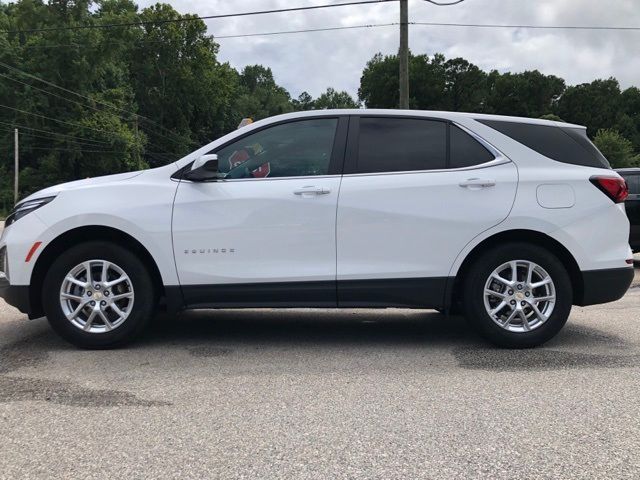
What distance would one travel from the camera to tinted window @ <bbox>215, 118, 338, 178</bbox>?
4.51 m

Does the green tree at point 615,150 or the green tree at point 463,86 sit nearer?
the green tree at point 615,150

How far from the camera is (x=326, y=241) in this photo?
438 cm

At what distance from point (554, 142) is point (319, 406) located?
2.93m

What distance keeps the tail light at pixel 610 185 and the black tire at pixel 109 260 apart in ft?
12.0

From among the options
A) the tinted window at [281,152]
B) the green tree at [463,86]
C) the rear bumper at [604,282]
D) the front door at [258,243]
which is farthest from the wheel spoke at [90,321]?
the green tree at [463,86]

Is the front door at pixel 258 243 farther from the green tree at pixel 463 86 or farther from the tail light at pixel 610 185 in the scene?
the green tree at pixel 463 86

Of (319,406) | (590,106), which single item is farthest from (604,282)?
(590,106)

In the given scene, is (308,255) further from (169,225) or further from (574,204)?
(574,204)

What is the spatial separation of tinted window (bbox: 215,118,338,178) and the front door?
0.49ft

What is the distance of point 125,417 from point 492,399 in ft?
7.28

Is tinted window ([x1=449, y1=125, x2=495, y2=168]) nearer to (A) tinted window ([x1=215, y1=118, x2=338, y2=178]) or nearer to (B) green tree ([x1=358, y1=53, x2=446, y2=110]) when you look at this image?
(A) tinted window ([x1=215, y1=118, x2=338, y2=178])

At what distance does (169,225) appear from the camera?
14.3 ft

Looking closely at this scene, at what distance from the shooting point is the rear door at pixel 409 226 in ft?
14.4

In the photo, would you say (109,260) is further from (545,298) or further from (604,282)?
(604,282)
